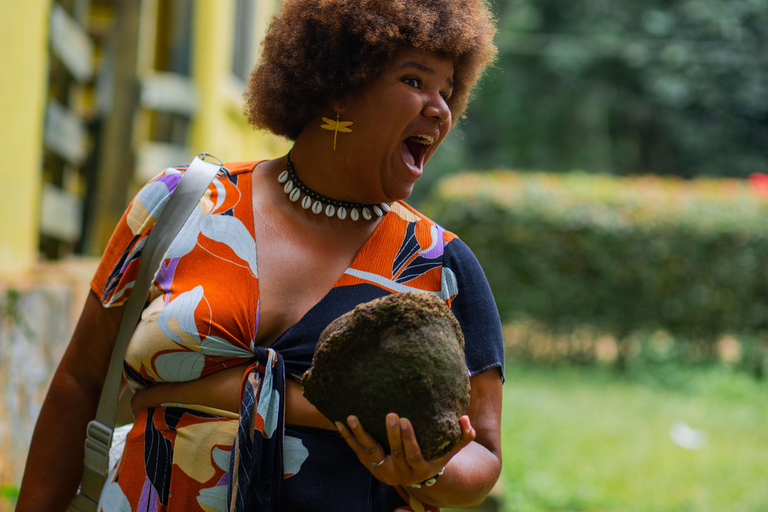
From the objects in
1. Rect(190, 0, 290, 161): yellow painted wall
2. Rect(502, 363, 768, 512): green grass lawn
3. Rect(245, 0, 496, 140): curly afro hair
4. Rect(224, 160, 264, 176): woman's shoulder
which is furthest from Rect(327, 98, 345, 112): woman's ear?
Rect(190, 0, 290, 161): yellow painted wall

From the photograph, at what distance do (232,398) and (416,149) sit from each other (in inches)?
29.9

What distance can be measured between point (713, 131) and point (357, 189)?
2383 cm

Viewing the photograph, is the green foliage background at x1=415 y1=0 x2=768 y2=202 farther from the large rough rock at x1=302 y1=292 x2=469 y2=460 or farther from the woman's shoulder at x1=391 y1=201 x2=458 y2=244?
the large rough rock at x1=302 y1=292 x2=469 y2=460

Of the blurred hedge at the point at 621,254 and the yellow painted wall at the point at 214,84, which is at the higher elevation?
the yellow painted wall at the point at 214,84

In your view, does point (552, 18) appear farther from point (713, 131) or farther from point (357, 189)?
point (357, 189)

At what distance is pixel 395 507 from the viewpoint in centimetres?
185

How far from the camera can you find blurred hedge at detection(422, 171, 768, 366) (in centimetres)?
969

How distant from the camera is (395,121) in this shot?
1863mm

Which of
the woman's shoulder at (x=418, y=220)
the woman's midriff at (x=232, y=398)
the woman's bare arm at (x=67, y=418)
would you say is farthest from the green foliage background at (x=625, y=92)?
the woman's midriff at (x=232, y=398)

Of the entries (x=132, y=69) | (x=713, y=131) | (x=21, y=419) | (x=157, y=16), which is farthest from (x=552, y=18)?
(x=21, y=419)

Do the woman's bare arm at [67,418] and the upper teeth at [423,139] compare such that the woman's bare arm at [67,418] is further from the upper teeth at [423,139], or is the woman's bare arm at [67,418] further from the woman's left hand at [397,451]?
the upper teeth at [423,139]

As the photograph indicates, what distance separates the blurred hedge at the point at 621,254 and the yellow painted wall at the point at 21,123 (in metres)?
6.29

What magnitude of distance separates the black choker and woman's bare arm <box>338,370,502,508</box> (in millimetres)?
495

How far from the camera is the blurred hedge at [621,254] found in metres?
9.69
